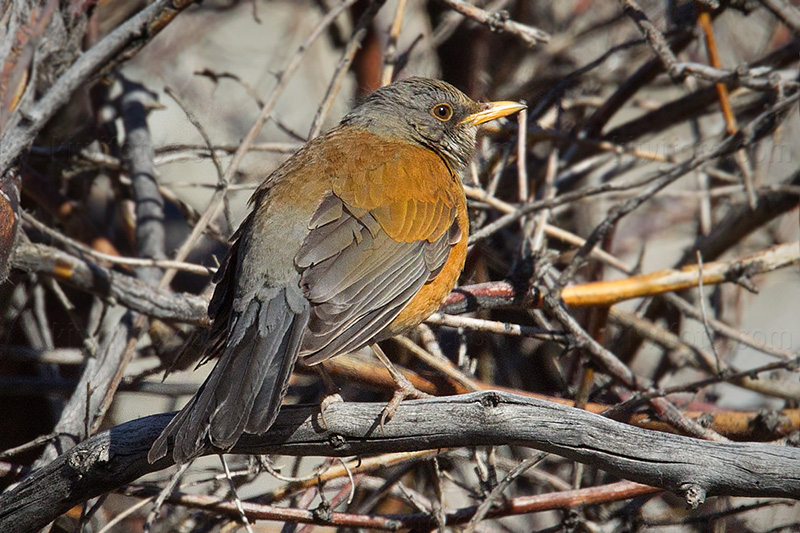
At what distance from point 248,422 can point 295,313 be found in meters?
0.55

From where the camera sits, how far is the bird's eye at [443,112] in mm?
4246

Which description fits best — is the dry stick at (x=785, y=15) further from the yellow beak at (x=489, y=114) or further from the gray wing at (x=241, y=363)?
the gray wing at (x=241, y=363)

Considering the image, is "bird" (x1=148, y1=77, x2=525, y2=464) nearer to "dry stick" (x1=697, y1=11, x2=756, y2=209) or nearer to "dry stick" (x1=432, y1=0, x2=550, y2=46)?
"dry stick" (x1=432, y1=0, x2=550, y2=46)

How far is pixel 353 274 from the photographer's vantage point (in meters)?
3.24

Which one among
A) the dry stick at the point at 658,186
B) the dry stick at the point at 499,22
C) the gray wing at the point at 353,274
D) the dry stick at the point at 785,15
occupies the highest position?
the dry stick at the point at 785,15

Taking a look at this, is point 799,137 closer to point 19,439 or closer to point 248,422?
point 248,422

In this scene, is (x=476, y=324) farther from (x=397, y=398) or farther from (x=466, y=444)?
(x=466, y=444)

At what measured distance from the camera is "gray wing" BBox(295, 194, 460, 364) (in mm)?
3031

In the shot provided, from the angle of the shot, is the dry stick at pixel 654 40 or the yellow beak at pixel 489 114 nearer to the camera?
the yellow beak at pixel 489 114

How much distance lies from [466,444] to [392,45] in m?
2.91

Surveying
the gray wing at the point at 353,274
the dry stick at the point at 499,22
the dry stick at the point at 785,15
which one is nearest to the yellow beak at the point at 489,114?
the dry stick at the point at 499,22

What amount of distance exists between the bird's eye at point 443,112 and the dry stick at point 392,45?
27.6 inches

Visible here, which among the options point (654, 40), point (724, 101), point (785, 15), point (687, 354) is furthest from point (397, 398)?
point (785, 15)

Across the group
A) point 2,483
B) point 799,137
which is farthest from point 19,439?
point 799,137
